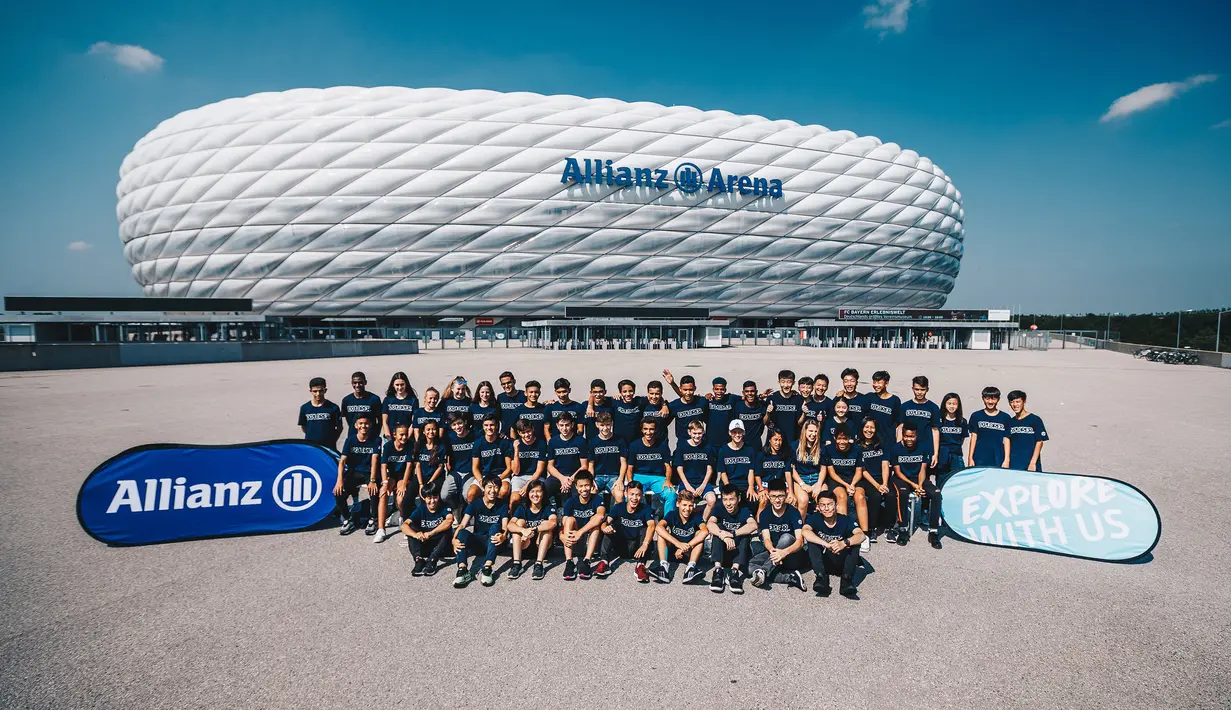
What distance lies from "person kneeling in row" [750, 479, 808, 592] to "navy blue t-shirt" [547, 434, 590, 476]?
1.85m

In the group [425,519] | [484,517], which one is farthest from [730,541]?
[425,519]

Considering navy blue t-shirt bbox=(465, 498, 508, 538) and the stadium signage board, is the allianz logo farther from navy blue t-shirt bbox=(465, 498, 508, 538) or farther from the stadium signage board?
the stadium signage board

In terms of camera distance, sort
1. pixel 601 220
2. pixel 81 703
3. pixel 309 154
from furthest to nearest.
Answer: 1. pixel 601 220
2. pixel 309 154
3. pixel 81 703

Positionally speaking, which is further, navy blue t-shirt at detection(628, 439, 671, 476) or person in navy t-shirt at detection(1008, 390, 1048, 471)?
navy blue t-shirt at detection(628, 439, 671, 476)

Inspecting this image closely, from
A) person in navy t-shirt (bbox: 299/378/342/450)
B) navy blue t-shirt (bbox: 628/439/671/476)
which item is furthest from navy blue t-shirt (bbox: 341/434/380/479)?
navy blue t-shirt (bbox: 628/439/671/476)

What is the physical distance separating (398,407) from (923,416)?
19.7 ft

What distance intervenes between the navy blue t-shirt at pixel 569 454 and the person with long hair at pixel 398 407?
1950 millimetres

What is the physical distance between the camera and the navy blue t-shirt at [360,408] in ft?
20.4

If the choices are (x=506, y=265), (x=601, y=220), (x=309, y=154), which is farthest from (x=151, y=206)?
(x=601, y=220)

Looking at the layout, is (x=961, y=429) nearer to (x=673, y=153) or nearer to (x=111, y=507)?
(x=111, y=507)

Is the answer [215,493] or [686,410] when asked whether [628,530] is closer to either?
[686,410]

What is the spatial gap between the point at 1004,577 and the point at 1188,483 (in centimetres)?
475

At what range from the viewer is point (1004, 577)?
14.5 ft

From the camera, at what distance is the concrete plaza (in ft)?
9.89
